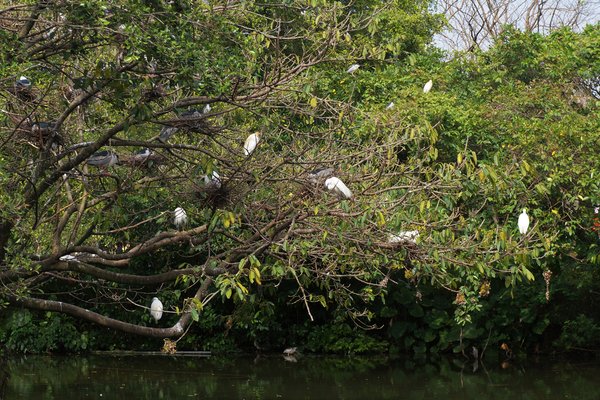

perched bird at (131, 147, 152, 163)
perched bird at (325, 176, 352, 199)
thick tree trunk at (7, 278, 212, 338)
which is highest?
perched bird at (325, 176, 352, 199)

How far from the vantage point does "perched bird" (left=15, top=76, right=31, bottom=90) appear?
565 cm

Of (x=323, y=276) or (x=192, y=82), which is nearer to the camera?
(x=192, y=82)

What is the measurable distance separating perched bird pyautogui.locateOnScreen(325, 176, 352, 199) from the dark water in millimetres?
4565

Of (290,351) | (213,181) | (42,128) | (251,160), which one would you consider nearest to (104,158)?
(42,128)

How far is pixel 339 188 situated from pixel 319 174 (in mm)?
302

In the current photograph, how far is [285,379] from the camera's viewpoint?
33.4 feet

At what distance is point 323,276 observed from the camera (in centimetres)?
603

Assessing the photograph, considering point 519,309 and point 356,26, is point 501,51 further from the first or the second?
point 356,26

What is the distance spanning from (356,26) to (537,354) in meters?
7.32

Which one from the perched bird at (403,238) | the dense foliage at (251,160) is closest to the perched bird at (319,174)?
the dense foliage at (251,160)

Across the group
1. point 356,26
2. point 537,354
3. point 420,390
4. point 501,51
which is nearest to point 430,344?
point 537,354

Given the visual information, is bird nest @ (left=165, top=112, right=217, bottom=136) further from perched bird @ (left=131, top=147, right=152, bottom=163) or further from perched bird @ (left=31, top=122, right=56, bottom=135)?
perched bird @ (left=31, top=122, right=56, bottom=135)

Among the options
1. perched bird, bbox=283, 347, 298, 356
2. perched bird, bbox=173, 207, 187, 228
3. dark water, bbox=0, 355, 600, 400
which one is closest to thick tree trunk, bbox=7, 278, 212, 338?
perched bird, bbox=173, 207, 187, 228

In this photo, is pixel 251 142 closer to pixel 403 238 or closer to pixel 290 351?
pixel 403 238
